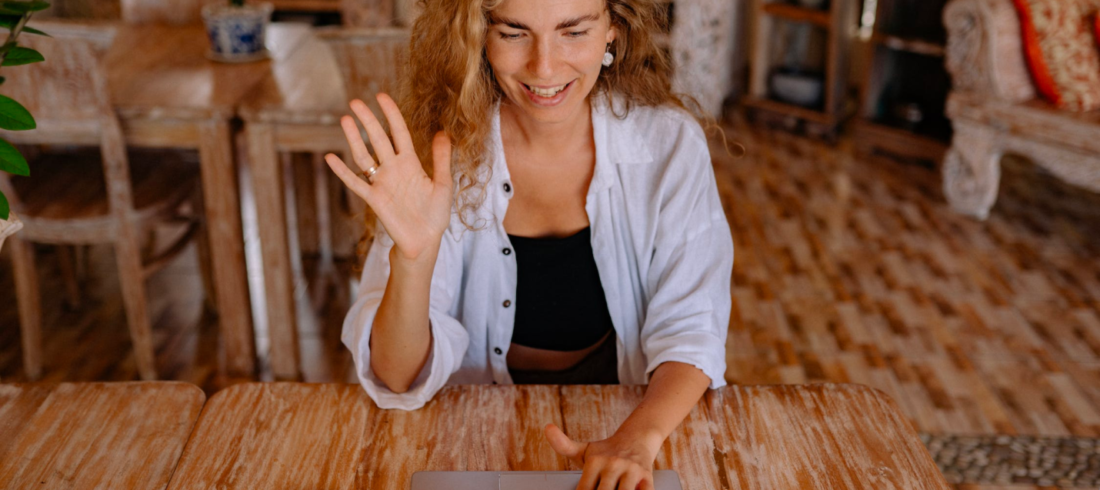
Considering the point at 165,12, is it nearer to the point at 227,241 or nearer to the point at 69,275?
the point at 69,275

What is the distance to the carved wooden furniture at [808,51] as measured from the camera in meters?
3.77

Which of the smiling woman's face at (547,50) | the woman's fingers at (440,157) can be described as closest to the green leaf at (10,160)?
the woman's fingers at (440,157)

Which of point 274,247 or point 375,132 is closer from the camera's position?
point 375,132

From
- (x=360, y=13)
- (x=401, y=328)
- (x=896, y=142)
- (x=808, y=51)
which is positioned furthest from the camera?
(x=808, y=51)

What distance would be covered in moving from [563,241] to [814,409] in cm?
45

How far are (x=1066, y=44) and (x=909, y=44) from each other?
2.25ft

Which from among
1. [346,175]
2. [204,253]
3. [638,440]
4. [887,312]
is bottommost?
[887,312]

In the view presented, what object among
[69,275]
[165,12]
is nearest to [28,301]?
[69,275]

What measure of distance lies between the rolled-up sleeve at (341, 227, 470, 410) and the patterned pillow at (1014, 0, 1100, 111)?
7.91 feet

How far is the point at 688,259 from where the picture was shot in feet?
4.02

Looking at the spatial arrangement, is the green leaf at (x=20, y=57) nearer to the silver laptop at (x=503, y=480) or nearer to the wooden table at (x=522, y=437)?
the wooden table at (x=522, y=437)

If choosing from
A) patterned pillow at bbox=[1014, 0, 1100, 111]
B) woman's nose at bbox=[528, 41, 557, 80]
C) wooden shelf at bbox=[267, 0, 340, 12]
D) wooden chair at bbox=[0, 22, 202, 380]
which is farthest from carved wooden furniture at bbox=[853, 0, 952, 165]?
woman's nose at bbox=[528, 41, 557, 80]

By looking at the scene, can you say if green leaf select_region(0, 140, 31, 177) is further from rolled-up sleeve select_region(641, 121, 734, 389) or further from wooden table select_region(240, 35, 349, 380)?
wooden table select_region(240, 35, 349, 380)

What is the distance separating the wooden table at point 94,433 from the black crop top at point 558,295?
491 mm
